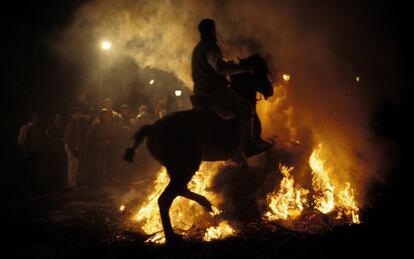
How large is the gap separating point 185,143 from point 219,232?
174 cm

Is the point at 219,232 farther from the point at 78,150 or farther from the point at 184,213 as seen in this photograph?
the point at 78,150

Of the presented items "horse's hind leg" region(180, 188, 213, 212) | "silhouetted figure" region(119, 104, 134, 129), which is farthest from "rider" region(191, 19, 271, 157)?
"silhouetted figure" region(119, 104, 134, 129)

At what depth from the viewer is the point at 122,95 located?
2138 cm

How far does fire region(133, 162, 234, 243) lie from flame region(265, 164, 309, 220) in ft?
3.72

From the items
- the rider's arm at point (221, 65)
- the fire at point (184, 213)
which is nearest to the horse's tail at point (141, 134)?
the rider's arm at point (221, 65)

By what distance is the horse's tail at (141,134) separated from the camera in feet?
19.8

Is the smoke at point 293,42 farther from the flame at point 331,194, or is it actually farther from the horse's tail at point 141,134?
the horse's tail at point 141,134

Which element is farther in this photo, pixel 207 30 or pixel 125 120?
pixel 125 120

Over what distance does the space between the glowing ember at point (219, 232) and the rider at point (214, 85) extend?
144 centimetres

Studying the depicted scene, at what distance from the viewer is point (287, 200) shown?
7.76 meters

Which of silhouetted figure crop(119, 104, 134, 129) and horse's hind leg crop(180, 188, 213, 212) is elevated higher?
silhouetted figure crop(119, 104, 134, 129)

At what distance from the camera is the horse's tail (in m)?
6.04

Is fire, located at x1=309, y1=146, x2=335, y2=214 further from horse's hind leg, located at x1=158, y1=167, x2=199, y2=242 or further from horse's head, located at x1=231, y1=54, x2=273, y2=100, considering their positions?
horse's hind leg, located at x1=158, y1=167, x2=199, y2=242

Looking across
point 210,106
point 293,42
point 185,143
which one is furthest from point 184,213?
point 293,42
